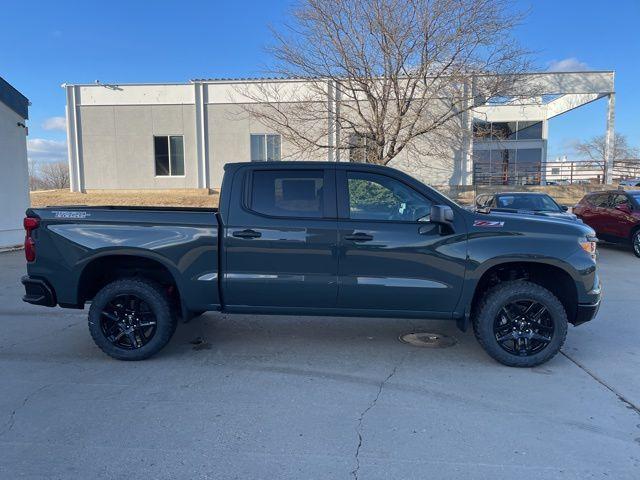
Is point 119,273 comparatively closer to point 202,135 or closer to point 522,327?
point 522,327

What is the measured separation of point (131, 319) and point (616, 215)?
11.6m

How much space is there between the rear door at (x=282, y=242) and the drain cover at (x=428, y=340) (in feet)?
4.44

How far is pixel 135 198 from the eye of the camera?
2225 centimetres

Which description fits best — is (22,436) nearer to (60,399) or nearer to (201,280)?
(60,399)

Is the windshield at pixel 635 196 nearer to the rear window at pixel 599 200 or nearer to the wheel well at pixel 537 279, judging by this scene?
the rear window at pixel 599 200

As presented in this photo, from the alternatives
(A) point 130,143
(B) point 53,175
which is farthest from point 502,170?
(B) point 53,175

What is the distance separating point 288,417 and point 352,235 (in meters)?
1.72

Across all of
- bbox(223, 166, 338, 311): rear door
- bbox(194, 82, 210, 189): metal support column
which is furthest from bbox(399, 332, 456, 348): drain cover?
bbox(194, 82, 210, 189): metal support column

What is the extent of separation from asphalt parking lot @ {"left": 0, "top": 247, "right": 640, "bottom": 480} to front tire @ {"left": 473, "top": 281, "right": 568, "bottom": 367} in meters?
0.17

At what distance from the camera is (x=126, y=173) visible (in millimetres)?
23656

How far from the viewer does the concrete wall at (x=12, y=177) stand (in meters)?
11.9

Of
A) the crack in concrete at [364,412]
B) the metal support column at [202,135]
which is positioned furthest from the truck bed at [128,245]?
the metal support column at [202,135]

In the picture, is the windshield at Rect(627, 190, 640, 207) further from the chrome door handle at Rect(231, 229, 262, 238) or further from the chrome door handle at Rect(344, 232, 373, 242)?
the chrome door handle at Rect(231, 229, 262, 238)

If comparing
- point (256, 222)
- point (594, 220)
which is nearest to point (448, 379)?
point (256, 222)
